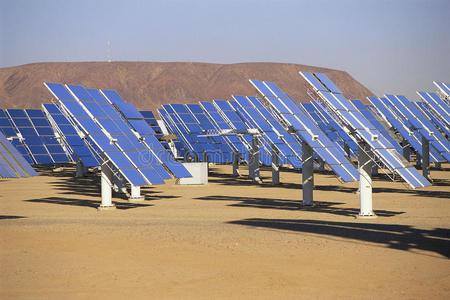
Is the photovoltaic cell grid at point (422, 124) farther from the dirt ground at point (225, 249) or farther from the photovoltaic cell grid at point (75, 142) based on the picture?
the photovoltaic cell grid at point (75, 142)

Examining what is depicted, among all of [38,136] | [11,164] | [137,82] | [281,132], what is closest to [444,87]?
[281,132]

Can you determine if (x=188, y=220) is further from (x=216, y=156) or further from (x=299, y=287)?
(x=216, y=156)

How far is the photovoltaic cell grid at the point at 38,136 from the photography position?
146 ft

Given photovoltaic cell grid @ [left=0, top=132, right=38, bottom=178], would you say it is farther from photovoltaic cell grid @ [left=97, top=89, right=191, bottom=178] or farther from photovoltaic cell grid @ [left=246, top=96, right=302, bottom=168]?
photovoltaic cell grid @ [left=246, top=96, right=302, bottom=168]

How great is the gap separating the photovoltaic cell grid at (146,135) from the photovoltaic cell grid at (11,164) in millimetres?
10264

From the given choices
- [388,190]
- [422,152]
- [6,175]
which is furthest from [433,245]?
[422,152]

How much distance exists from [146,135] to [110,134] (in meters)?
4.00

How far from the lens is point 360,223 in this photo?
21.4 meters

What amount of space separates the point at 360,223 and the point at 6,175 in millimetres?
11405

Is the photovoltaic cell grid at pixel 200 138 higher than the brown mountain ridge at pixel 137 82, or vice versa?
the brown mountain ridge at pixel 137 82

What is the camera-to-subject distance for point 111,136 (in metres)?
26.3

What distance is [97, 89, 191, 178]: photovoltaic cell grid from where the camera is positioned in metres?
28.9

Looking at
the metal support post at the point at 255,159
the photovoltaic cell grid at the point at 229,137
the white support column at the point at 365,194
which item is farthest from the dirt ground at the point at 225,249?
the photovoltaic cell grid at the point at 229,137

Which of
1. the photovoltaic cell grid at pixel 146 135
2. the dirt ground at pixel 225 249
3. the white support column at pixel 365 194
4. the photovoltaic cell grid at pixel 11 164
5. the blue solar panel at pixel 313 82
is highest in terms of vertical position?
the blue solar panel at pixel 313 82
